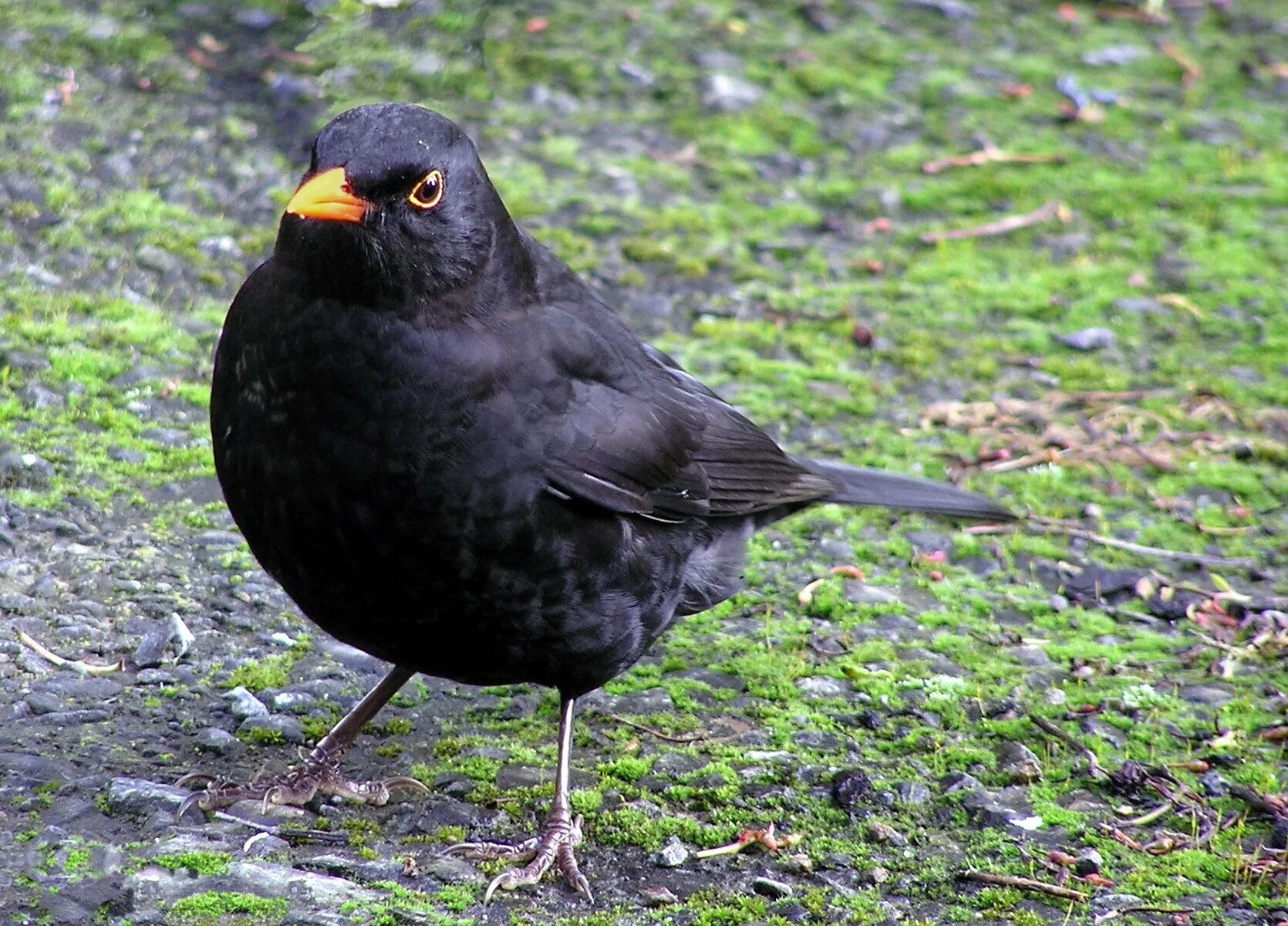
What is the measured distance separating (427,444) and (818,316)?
Result: 386 centimetres

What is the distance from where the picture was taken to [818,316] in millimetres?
7531

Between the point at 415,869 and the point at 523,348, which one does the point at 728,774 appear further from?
the point at 523,348

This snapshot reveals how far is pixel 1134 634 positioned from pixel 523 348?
8.40 feet

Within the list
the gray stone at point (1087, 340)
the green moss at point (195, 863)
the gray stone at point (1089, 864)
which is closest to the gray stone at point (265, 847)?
the green moss at point (195, 863)

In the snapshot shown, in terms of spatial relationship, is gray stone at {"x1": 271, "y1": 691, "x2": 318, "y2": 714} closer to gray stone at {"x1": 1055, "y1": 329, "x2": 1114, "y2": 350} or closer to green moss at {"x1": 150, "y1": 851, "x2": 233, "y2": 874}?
green moss at {"x1": 150, "y1": 851, "x2": 233, "y2": 874}

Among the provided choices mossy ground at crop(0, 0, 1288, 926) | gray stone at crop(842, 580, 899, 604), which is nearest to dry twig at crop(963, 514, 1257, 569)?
mossy ground at crop(0, 0, 1288, 926)

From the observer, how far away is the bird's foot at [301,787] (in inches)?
167

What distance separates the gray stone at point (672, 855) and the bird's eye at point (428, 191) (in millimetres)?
1794

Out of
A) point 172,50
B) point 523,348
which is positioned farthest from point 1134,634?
point 172,50

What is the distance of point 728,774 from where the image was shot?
4688mm

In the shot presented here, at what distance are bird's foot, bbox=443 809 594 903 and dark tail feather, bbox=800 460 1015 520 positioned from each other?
1.62m

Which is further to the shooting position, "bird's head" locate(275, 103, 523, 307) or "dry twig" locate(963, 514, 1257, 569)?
"dry twig" locate(963, 514, 1257, 569)

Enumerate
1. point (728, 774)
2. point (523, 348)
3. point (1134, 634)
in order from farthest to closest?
point (1134, 634) → point (728, 774) → point (523, 348)

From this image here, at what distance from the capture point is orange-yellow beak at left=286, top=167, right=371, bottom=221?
388cm
